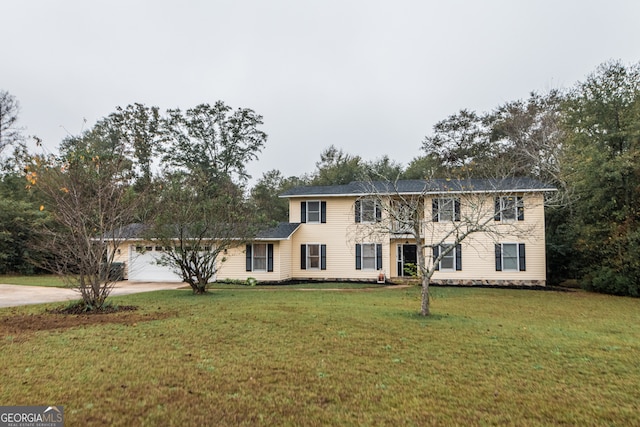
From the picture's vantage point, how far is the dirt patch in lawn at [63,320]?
24.5 feet

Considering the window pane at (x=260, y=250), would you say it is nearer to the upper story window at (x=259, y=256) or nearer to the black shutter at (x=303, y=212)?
the upper story window at (x=259, y=256)

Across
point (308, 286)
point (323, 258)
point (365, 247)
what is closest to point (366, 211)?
point (365, 247)

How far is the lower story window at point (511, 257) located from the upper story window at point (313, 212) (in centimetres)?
870

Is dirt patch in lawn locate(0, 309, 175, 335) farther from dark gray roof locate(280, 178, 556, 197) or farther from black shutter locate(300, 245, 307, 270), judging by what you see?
black shutter locate(300, 245, 307, 270)

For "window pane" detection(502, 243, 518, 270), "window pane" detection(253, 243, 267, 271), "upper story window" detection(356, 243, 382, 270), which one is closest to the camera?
"window pane" detection(502, 243, 518, 270)

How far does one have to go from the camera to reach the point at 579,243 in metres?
16.6

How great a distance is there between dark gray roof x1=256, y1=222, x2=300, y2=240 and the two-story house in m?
0.05

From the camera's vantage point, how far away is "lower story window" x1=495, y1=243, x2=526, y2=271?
18.0 metres

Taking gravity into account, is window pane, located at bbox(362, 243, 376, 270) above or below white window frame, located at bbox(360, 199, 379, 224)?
below

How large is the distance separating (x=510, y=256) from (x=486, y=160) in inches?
401

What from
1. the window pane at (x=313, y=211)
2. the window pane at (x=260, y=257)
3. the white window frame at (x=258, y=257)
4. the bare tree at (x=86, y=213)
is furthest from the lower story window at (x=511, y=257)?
the bare tree at (x=86, y=213)

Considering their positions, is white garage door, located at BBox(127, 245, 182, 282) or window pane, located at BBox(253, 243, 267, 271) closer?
window pane, located at BBox(253, 243, 267, 271)

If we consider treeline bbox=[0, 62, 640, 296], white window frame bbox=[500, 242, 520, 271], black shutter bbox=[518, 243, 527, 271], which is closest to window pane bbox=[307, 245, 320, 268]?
treeline bbox=[0, 62, 640, 296]

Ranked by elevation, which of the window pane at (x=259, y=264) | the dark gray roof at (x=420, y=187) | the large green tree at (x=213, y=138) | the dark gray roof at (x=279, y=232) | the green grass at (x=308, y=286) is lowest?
the green grass at (x=308, y=286)
